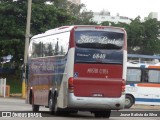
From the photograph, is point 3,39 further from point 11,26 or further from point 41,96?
point 41,96

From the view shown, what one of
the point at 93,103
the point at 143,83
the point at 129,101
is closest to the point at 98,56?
the point at 93,103

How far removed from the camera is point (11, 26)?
5616cm

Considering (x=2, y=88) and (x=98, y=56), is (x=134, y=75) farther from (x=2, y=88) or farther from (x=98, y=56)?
(x=98, y=56)

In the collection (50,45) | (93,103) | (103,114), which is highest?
(50,45)

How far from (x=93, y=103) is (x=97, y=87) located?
62 centimetres

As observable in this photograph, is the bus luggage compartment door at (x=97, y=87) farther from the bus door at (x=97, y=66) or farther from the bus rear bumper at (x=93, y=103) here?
the bus rear bumper at (x=93, y=103)

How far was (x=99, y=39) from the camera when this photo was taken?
2370 centimetres

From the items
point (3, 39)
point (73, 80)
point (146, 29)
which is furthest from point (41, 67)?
point (146, 29)

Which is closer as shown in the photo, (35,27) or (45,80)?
(45,80)

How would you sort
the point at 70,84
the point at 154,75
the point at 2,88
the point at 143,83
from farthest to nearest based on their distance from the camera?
the point at 2,88, the point at 154,75, the point at 143,83, the point at 70,84

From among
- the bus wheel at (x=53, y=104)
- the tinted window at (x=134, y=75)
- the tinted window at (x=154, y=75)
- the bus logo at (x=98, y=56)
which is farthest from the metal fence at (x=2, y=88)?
the bus logo at (x=98, y=56)

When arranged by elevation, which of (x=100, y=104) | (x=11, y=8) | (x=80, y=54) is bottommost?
(x=100, y=104)

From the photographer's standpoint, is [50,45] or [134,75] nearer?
[50,45]

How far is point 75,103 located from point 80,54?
6.09ft
